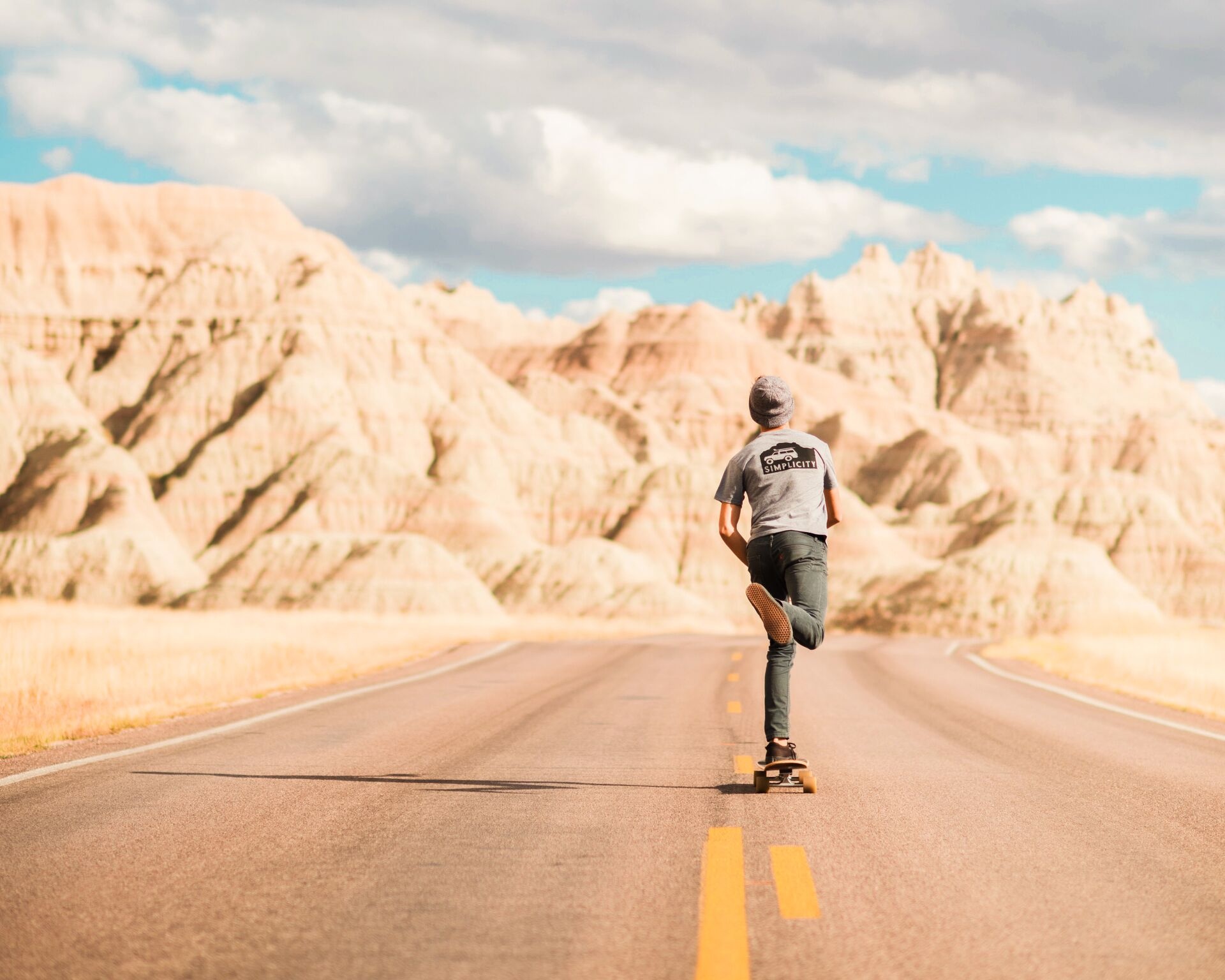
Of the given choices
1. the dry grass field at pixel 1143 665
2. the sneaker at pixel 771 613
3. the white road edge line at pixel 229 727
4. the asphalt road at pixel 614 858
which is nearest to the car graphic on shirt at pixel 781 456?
the sneaker at pixel 771 613

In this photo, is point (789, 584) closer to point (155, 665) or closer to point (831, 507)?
point (831, 507)

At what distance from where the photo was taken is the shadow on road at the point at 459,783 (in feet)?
28.2

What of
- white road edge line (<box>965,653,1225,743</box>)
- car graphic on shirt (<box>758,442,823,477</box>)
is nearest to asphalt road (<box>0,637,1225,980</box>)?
white road edge line (<box>965,653,1225,743</box>)

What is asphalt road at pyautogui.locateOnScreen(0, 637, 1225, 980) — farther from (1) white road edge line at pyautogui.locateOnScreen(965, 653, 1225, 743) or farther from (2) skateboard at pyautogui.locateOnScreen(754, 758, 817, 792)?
(1) white road edge line at pyautogui.locateOnScreen(965, 653, 1225, 743)

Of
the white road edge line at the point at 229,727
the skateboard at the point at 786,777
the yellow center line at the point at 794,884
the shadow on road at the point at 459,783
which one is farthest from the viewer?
the white road edge line at the point at 229,727

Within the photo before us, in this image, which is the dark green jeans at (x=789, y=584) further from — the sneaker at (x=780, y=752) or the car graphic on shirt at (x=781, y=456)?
the car graphic on shirt at (x=781, y=456)

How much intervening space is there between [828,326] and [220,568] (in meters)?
124

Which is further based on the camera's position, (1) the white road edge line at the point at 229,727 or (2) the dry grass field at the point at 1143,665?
(2) the dry grass field at the point at 1143,665

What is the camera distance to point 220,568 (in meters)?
83.1

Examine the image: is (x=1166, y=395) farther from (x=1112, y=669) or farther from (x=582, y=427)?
(x=1112, y=669)

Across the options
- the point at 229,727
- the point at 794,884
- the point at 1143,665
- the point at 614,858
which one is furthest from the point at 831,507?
the point at 1143,665

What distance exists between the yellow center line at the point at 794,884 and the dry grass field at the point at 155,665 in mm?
6583

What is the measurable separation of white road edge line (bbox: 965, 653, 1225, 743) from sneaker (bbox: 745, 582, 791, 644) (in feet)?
20.1

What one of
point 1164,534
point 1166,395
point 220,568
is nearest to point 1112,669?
point 220,568
